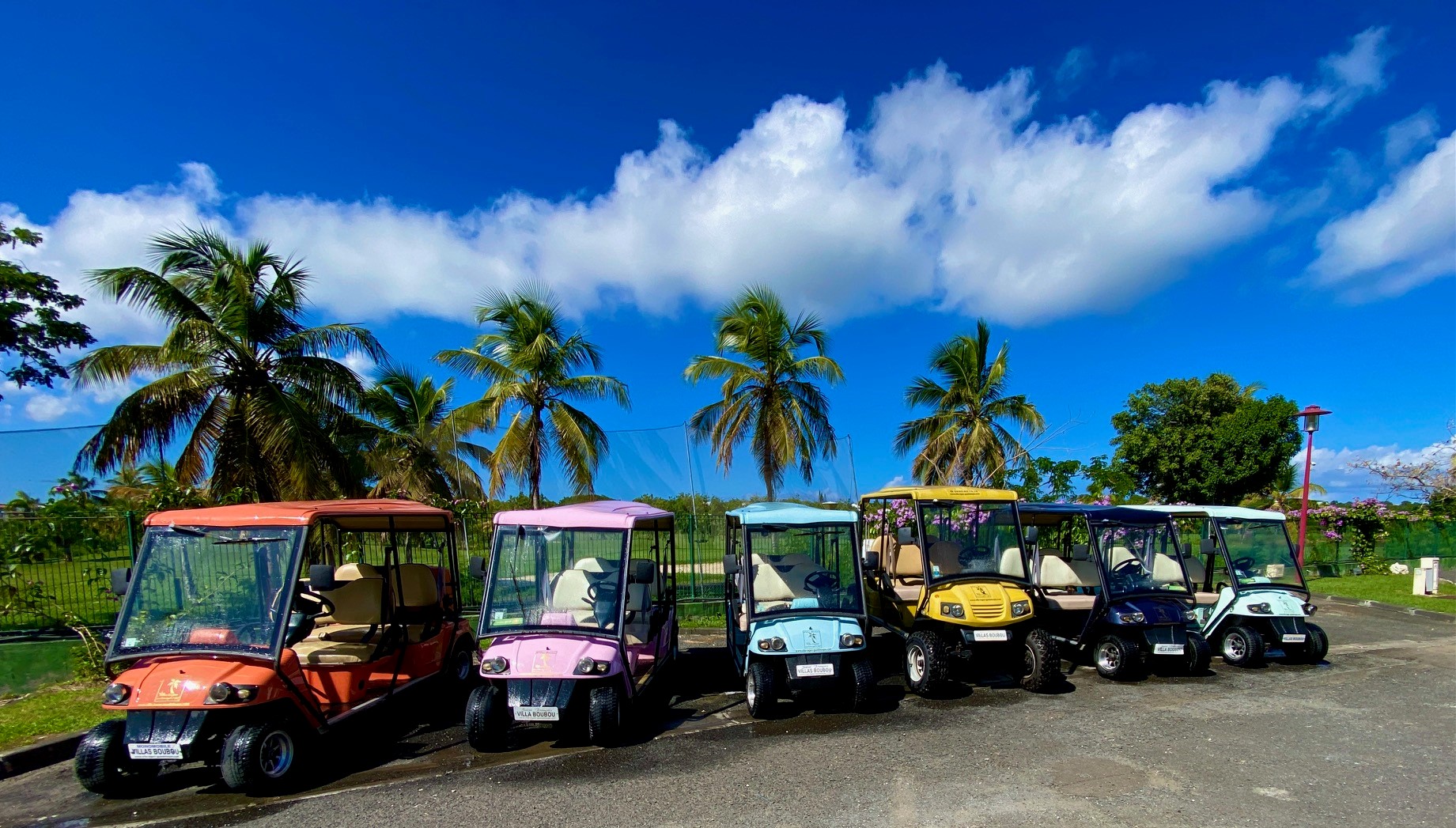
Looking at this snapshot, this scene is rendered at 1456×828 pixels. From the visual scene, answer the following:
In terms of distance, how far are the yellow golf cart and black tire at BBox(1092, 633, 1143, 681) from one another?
2.47ft

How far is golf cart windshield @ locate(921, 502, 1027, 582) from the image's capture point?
29.9 ft

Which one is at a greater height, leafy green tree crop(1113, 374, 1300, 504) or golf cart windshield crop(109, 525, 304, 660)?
leafy green tree crop(1113, 374, 1300, 504)

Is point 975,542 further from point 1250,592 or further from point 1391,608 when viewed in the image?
point 1391,608

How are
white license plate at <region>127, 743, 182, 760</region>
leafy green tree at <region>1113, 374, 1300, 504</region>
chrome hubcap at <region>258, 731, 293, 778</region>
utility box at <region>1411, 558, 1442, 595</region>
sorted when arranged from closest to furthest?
white license plate at <region>127, 743, 182, 760</region>, chrome hubcap at <region>258, 731, 293, 778</region>, utility box at <region>1411, 558, 1442, 595</region>, leafy green tree at <region>1113, 374, 1300, 504</region>

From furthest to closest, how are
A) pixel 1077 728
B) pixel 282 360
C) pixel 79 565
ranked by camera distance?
pixel 282 360 → pixel 79 565 → pixel 1077 728

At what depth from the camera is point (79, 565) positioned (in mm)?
9367

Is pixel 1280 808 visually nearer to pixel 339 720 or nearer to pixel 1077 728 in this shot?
pixel 1077 728

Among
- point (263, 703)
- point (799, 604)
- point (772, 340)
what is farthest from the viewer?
point (772, 340)

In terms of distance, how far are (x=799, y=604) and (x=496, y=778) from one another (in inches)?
130

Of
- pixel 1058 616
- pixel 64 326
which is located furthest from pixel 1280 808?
pixel 64 326

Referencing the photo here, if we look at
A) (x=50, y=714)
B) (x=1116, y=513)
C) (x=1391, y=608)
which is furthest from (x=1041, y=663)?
(x=1391, y=608)

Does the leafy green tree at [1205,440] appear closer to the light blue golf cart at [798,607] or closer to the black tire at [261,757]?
the light blue golf cart at [798,607]

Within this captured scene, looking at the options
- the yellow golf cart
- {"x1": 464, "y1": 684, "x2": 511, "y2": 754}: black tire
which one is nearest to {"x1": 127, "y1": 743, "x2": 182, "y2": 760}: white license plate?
{"x1": 464, "y1": 684, "x2": 511, "y2": 754}: black tire

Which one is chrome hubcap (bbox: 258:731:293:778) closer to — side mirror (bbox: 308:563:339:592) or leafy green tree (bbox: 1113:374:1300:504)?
side mirror (bbox: 308:563:339:592)
